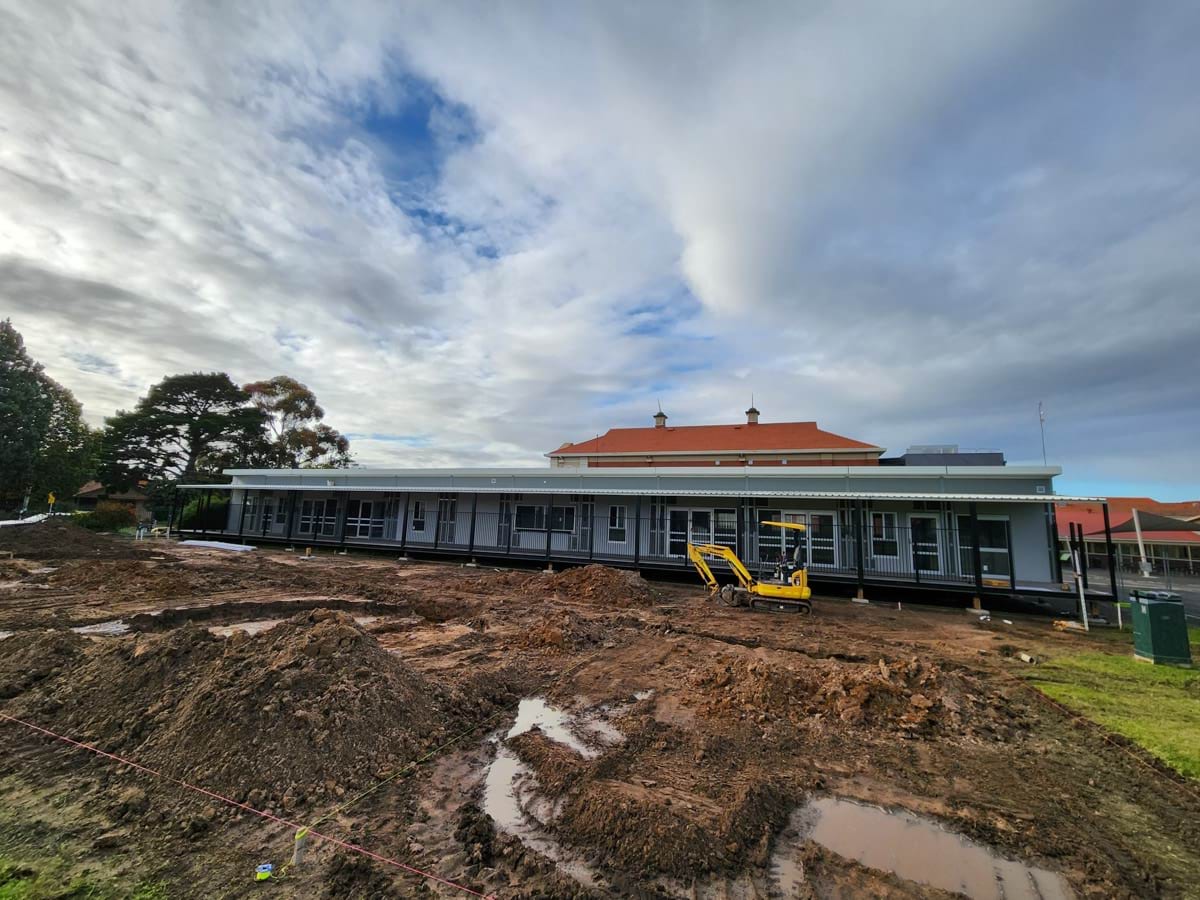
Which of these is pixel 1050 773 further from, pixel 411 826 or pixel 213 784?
pixel 213 784

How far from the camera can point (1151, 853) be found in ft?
11.4

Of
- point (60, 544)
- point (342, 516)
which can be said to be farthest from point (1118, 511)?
point (60, 544)

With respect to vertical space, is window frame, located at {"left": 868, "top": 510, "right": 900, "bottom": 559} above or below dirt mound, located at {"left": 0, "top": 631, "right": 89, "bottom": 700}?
above

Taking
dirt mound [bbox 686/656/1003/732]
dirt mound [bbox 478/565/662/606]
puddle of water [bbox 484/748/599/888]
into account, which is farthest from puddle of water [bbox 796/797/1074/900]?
dirt mound [bbox 478/565/662/606]

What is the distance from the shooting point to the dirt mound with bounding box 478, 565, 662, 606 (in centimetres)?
1294

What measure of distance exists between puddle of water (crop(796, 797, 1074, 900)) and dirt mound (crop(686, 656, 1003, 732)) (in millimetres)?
1742

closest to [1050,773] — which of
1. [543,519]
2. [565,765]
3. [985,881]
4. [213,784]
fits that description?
[985,881]

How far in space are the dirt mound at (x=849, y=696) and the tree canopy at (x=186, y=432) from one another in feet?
148

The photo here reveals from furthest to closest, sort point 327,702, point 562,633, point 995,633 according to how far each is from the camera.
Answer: point 995,633
point 562,633
point 327,702

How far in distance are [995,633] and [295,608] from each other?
1533cm

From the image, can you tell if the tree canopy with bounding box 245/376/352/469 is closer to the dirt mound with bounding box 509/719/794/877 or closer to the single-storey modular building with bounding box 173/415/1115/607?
the single-storey modular building with bounding box 173/415/1115/607

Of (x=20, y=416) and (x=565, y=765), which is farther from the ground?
(x=20, y=416)

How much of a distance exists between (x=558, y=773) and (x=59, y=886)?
10.1 ft

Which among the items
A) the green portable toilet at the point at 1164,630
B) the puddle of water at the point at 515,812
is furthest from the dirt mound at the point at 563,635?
the green portable toilet at the point at 1164,630
